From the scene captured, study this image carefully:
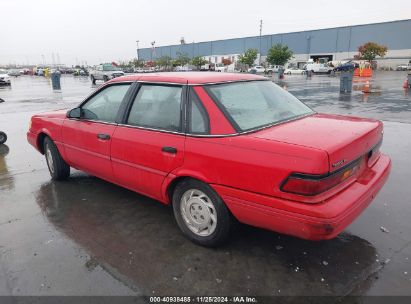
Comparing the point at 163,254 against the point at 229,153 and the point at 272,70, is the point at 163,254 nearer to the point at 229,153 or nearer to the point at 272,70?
the point at 229,153

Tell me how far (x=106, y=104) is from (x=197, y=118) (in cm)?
157

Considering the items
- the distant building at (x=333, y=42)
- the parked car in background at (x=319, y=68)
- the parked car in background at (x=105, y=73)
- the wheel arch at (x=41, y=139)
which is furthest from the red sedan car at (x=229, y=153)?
the distant building at (x=333, y=42)

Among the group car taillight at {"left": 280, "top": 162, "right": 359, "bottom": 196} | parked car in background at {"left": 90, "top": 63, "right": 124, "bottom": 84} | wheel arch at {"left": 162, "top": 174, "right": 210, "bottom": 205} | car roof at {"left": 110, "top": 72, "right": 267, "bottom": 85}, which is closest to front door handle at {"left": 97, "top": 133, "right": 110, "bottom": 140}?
car roof at {"left": 110, "top": 72, "right": 267, "bottom": 85}

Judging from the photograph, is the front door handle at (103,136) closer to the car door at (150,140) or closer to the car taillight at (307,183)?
the car door at (150,140)

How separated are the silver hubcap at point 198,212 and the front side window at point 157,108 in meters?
0.66

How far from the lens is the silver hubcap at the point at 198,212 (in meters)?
3.21

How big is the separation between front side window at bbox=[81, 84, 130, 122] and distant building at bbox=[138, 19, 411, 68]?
231ft

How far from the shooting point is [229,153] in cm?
289

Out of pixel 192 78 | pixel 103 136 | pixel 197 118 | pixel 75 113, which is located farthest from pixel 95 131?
pixel 197 118

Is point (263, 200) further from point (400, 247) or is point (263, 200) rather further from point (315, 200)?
point (400, 247)

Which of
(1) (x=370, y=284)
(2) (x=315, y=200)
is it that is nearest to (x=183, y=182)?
(2) (x=315, y=200)

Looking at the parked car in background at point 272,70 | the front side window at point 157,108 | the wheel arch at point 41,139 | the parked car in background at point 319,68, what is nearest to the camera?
the front side window at point 157,108

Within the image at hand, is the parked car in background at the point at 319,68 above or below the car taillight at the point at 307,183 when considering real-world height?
above

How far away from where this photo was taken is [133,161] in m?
3.71
